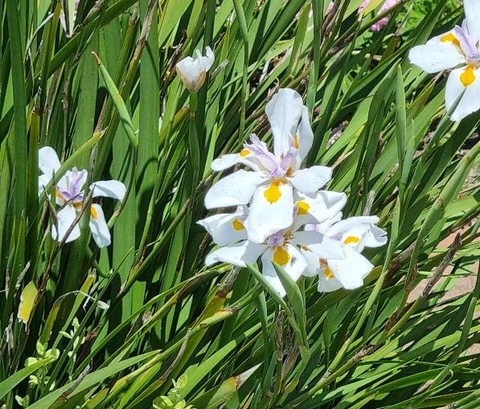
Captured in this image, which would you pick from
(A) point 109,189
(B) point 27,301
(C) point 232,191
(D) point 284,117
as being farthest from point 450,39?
(B) point 27,301

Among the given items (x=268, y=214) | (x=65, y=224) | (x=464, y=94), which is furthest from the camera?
(x=65, y=224)

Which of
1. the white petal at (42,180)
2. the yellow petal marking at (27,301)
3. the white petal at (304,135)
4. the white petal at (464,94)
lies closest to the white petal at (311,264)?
the white petal at (304,135)

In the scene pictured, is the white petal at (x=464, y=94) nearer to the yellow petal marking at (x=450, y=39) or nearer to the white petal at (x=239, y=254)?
the yellow petal marking at (x=450, y=39)

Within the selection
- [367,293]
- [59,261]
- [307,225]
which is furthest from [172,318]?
[307,225]

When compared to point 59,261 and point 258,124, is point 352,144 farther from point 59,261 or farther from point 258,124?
point 59,261

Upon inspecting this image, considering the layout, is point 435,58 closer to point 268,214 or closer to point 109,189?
point 268,214

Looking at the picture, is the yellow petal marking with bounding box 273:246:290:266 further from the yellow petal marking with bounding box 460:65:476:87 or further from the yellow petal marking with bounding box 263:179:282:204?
the yellow petal marking with bounding box 460:65:476:87
